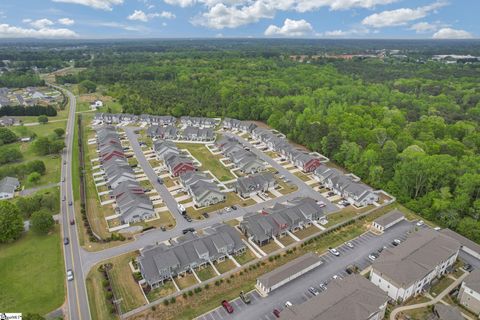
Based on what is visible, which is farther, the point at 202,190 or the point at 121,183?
the point at 121,183

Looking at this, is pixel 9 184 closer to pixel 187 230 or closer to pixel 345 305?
pixel 187 230

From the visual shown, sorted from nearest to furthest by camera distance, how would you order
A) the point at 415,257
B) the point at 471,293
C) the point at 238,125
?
the point at 471,293 < the point at 415,257 < the point at 238,125

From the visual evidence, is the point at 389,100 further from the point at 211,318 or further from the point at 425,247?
the point at 211,318

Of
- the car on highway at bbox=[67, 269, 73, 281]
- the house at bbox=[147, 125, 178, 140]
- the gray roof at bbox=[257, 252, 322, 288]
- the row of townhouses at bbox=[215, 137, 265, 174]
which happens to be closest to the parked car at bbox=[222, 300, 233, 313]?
the gray roof at bbox=[257, 252, 322, 288]

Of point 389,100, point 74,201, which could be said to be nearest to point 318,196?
point 74,201

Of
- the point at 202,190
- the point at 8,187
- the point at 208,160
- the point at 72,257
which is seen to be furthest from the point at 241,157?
the point at 8,187

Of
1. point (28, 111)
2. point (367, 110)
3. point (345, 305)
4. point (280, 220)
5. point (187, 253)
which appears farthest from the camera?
point (28, 111)

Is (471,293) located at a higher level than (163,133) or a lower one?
lower

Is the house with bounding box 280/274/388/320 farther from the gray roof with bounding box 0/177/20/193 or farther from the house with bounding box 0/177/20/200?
the gray roof with bounding box 0/177/20/193
